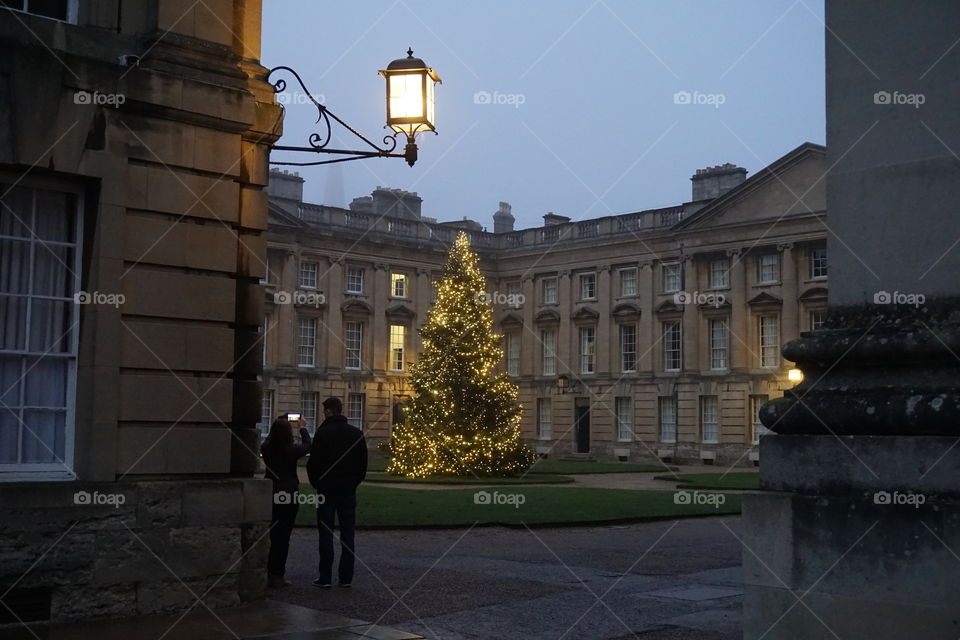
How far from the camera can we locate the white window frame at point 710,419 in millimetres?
54000

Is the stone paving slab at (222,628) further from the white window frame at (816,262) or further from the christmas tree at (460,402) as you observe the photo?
the white window frame at (816,262)

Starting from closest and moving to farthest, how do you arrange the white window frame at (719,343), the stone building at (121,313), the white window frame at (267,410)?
the stone building at (121,313) < the white window frame at (719,343) < the white window frame at (267,410)

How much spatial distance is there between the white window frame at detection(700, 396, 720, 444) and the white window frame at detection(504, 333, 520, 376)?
40.9 feet

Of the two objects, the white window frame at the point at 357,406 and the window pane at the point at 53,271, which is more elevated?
the window pane at the point at 53,271

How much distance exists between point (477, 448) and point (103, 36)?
84.6 feet

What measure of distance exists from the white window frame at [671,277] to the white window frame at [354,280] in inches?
656

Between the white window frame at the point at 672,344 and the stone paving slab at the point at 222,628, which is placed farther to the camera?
the white window frame at the point at 672,344

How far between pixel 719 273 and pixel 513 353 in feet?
47.4

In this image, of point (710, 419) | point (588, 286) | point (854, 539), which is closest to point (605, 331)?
point (588, 286)

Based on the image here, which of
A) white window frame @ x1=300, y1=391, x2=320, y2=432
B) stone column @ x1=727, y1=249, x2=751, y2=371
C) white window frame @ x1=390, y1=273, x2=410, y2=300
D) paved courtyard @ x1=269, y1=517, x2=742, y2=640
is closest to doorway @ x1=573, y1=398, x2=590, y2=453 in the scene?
stone column @ x1=727, y1=249, x2=751, y2=371

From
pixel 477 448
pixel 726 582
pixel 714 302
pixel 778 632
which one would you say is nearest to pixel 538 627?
pixel 726 582

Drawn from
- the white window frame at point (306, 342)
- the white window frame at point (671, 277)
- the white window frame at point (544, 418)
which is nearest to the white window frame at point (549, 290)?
the white window frame at point (544, 418)

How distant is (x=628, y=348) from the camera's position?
5791cm

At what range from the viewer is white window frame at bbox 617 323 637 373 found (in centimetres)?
5753
